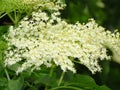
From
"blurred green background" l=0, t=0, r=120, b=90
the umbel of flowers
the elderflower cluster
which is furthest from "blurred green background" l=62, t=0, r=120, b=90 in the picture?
the umbel of flowers

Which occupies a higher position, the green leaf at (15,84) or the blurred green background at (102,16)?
the blurred green background at (102,16)

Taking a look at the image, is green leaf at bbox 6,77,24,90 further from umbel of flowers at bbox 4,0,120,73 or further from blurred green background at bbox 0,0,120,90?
blurred green background at bbox 0,0,120,90

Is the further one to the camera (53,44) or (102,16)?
(102,16)

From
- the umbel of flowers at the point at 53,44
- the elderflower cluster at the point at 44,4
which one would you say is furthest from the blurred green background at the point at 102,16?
the umbel of flowers at the point at 53,44

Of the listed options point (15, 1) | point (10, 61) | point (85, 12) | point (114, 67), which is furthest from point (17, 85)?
point (114, 67)

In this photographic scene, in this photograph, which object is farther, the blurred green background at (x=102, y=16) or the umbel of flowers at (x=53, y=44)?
the blurred green background at (x=102, y=16)

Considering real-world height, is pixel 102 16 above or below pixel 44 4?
above

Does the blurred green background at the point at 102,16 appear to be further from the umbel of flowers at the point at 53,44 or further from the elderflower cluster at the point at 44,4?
the umbel of flowers at the point at 53,44

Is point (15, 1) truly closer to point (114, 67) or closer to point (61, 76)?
point (61, 76)

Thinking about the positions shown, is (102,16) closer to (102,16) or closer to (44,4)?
(102,16)

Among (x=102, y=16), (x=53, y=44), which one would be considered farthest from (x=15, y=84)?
(x=102, y=16)
